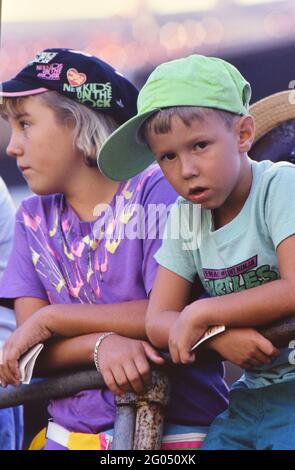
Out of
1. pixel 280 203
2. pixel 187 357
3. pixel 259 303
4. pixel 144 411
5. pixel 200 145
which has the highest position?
pixel 200 145

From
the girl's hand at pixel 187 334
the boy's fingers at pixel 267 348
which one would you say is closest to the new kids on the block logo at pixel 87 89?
the girl's hand at pixel 187 334

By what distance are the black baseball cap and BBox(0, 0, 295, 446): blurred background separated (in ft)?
1.42

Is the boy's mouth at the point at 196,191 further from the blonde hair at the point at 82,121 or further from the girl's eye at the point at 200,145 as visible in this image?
the blonde hair at the point at 82,121

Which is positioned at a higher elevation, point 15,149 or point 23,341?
point 15,149

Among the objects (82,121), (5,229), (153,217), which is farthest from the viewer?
(5,229)

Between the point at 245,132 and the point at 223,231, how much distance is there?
20 cm

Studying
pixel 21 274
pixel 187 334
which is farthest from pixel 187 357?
pixel 21 274

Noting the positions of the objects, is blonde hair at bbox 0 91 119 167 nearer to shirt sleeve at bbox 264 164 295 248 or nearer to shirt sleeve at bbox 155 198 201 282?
shirt sleeve at bbox 155 198 201 282

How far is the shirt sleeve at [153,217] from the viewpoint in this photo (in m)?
2.25

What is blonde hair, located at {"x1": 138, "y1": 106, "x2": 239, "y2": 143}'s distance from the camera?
2023 millimetres

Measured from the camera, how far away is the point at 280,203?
2.00 m

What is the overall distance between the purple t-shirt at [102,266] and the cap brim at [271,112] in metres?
0.25

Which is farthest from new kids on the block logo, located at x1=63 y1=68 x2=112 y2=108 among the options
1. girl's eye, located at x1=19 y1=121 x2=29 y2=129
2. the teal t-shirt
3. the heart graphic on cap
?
the teal t-shirt

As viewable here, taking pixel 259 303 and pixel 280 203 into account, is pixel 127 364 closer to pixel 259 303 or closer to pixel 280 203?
pixel 259 303
